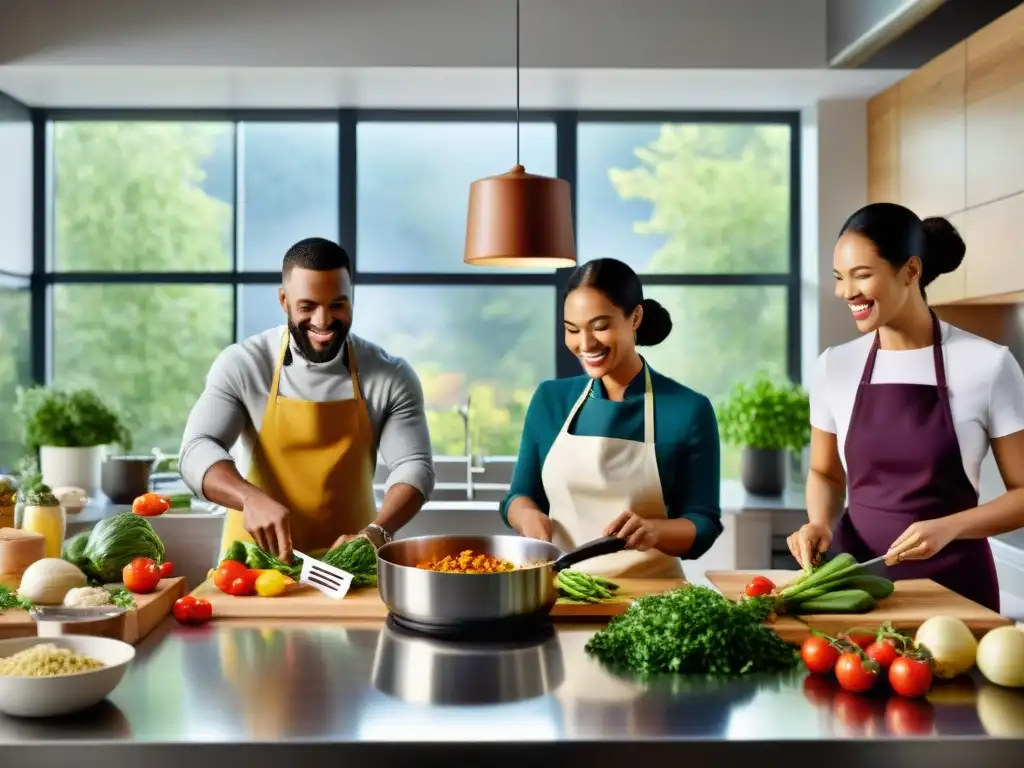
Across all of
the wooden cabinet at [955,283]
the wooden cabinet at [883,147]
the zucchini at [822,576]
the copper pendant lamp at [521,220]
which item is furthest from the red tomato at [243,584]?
the wooden cabinet at [883,147]

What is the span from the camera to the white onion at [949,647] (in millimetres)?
1655

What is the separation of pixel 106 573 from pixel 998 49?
300 centimetres

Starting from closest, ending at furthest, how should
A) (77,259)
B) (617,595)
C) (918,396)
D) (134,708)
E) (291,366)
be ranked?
(134,708), (617,595), (918,396), (291,366), (77,259)

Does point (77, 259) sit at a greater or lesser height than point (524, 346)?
greater

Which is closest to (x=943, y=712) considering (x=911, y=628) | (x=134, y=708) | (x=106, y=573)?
(x=911, y=628)

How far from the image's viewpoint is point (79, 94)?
448cm

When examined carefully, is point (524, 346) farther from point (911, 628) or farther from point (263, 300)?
point (911, 628)

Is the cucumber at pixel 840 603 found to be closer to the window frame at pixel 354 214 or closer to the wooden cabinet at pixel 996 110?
the wooden cabinet at pixel 996 110

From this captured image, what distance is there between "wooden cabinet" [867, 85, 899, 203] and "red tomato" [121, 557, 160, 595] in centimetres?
330

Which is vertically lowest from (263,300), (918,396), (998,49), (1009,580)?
(1009,580)

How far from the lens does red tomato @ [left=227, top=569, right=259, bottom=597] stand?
2.12m

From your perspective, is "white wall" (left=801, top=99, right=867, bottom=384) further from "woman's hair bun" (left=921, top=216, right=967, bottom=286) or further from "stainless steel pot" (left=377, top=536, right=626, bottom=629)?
"stainless steel pot" (left=377, top=536, right=626, bottom=629)

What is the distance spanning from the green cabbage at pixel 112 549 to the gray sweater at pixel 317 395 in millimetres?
513

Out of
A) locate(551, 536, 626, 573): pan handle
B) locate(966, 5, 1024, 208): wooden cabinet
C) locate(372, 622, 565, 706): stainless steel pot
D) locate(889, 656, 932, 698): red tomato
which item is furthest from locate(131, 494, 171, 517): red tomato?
locate(966, 5, 1024, 208): wooden cabinet
